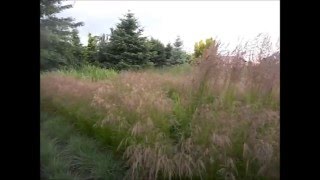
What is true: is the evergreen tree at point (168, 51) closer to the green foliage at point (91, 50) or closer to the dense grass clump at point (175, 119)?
the dense grass clump at point (175, 119)

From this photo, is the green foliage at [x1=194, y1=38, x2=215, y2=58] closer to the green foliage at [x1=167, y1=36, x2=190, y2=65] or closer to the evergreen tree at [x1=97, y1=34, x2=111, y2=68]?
the green foliage at [x1=167, y1=36, x2=190, y2=65]

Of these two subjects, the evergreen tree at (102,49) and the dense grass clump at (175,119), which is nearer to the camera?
the dense grass clump at (175,119)

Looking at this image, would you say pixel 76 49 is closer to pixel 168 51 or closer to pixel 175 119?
pixel 168 51

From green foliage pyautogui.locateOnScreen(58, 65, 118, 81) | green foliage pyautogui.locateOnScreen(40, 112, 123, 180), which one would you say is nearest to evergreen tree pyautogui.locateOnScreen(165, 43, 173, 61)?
green foliage pyautogui.locateOnScreen(58, 65, 118, 81)

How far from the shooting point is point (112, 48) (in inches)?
60.7

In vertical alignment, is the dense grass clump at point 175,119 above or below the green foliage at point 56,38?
below

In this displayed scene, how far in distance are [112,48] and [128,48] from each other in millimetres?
73

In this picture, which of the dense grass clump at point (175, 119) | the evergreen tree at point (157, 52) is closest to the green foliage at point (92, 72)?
the dense grass clump at point (175, 119)

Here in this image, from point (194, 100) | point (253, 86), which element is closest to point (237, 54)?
point (253, 86)

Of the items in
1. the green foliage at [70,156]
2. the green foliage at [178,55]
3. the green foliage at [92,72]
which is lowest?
the green foliage at [70,156]

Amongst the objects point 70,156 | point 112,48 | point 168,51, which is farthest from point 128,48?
point 70,156

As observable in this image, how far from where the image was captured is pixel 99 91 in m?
1.54

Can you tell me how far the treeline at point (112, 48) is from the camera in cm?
152

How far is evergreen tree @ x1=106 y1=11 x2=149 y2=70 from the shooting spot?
60.2 inches
